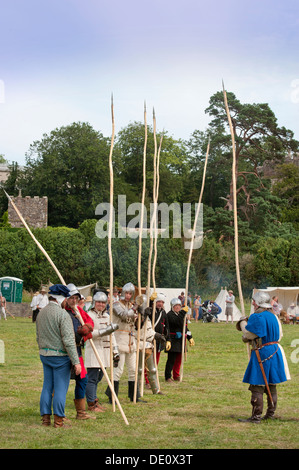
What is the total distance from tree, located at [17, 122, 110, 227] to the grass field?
168 ft

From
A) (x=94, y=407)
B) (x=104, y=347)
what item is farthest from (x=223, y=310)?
(x=94, y=407)

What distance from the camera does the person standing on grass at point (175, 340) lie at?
39.0 feet

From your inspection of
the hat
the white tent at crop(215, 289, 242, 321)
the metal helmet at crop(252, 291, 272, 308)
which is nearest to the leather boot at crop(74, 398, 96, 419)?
the hat

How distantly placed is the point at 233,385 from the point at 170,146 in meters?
61.8

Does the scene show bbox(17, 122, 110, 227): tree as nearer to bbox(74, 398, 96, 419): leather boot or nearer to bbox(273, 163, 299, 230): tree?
bbox(273, 163, 299, 230): tree

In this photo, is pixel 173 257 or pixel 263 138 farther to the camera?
pixel 263 138

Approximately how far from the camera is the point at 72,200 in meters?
64.9

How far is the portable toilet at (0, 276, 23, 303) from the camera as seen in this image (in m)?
37.5

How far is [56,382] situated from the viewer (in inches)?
302

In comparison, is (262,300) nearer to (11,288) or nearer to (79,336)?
(79,336)

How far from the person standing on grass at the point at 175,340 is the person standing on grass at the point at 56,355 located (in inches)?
169

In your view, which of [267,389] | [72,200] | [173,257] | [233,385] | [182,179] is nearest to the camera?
[267,389]
